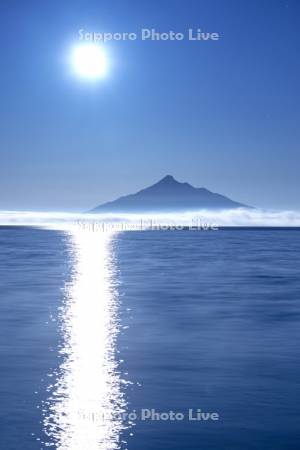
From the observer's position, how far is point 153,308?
49.6m

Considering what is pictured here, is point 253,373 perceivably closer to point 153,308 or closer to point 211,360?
point 211,360

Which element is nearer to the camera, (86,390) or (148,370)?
(86,390)

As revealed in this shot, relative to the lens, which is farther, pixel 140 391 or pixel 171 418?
pixel 140 391

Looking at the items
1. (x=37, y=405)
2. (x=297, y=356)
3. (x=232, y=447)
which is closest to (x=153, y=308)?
(x=297, y=356)

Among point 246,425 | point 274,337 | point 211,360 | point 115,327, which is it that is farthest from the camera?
point 115,327

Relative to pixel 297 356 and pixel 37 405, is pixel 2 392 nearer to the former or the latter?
pixel 37 405

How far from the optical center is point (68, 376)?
85.7ft

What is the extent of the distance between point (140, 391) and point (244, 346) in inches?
401

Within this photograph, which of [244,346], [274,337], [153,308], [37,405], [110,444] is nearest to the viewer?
[110,444]

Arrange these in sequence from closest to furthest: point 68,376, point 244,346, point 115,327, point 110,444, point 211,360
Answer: point 110,444
point 68,376
point 211,360
point 244,346
point 115,327

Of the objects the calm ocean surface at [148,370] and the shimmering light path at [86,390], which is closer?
the shimmering light path at [86,390]

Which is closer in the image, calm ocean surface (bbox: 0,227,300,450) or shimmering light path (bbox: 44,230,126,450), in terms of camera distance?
shimmering light path (bbox: 44,230,126,450)

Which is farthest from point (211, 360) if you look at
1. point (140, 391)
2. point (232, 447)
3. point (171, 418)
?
point (232, 447)

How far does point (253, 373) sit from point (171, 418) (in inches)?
267
